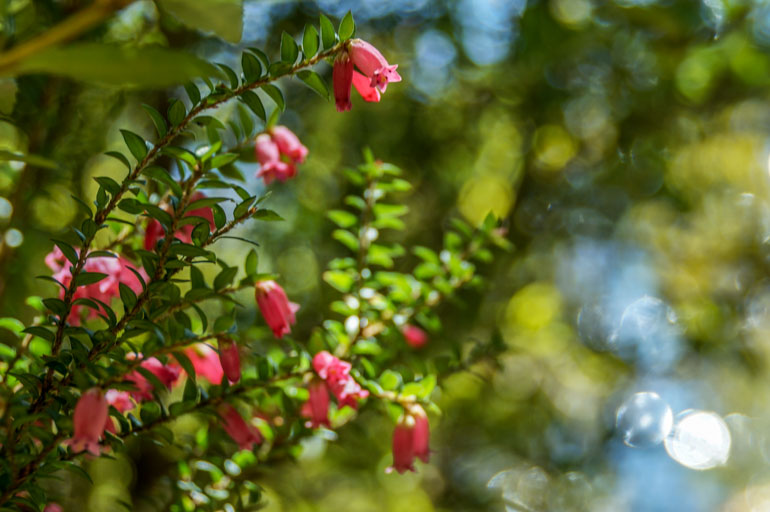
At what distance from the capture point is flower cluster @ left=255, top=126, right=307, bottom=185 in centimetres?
55

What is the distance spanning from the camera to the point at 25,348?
48cm

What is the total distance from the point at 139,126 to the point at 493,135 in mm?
620

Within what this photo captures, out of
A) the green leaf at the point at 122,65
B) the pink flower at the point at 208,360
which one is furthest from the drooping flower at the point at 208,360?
the green leaf at the point at 122,65

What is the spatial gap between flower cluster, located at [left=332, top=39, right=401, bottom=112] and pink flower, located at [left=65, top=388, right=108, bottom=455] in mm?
227

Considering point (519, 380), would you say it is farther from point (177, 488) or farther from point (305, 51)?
point (305, 51)

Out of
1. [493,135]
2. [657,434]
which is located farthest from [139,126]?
[657,434]

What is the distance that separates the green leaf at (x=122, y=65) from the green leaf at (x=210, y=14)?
65 millimetres

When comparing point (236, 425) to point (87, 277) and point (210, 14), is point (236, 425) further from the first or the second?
point (210, 14)

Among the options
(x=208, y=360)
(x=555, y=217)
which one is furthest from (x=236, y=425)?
(x=555, y=217)

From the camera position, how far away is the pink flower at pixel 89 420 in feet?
1.21

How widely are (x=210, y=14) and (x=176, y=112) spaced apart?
0.47ft

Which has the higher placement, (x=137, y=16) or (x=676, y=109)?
(x=137, y=16)

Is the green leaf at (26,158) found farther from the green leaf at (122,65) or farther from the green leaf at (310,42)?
the green leaf at (310,42)

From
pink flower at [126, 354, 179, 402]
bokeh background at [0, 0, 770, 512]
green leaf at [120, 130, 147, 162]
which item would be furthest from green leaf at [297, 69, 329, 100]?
bokeh background at [0, 0, 770, 512]
